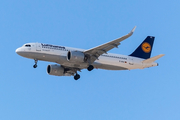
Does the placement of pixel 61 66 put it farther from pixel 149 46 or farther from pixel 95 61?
pixel 149 46

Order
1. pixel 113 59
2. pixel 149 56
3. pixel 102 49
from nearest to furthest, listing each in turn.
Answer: pixel 102 49 → pixel 113 59 → pixel 149 56

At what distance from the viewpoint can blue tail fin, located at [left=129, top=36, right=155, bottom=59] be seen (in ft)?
185

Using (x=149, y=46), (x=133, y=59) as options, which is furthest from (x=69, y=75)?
(x=149, y=46)

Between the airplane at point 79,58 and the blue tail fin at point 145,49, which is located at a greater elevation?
the blue tail fin at point 145,49

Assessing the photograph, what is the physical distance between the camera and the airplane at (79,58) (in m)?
49.1

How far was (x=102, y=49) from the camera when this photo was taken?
49.4m

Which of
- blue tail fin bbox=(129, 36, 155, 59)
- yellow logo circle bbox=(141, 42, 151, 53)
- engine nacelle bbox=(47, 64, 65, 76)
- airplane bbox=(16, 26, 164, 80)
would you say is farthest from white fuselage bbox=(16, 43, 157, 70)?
yellow logo circle bbox=(141, 42, 151, 53)

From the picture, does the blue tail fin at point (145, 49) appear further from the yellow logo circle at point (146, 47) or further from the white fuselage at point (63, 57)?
the white fuselage at point (63, 57)

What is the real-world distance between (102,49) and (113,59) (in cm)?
411

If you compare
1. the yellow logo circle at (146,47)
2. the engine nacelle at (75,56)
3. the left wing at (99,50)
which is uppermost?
the yellow logo circle at (146,47)

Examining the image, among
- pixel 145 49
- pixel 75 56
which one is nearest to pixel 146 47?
pixel 145 49

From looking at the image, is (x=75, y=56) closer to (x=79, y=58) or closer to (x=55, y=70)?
(x=79, y=58)

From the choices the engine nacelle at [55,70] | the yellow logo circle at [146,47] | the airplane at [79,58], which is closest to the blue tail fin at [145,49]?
the yellow logo circle at [146,47]

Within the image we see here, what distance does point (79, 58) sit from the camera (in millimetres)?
48812
